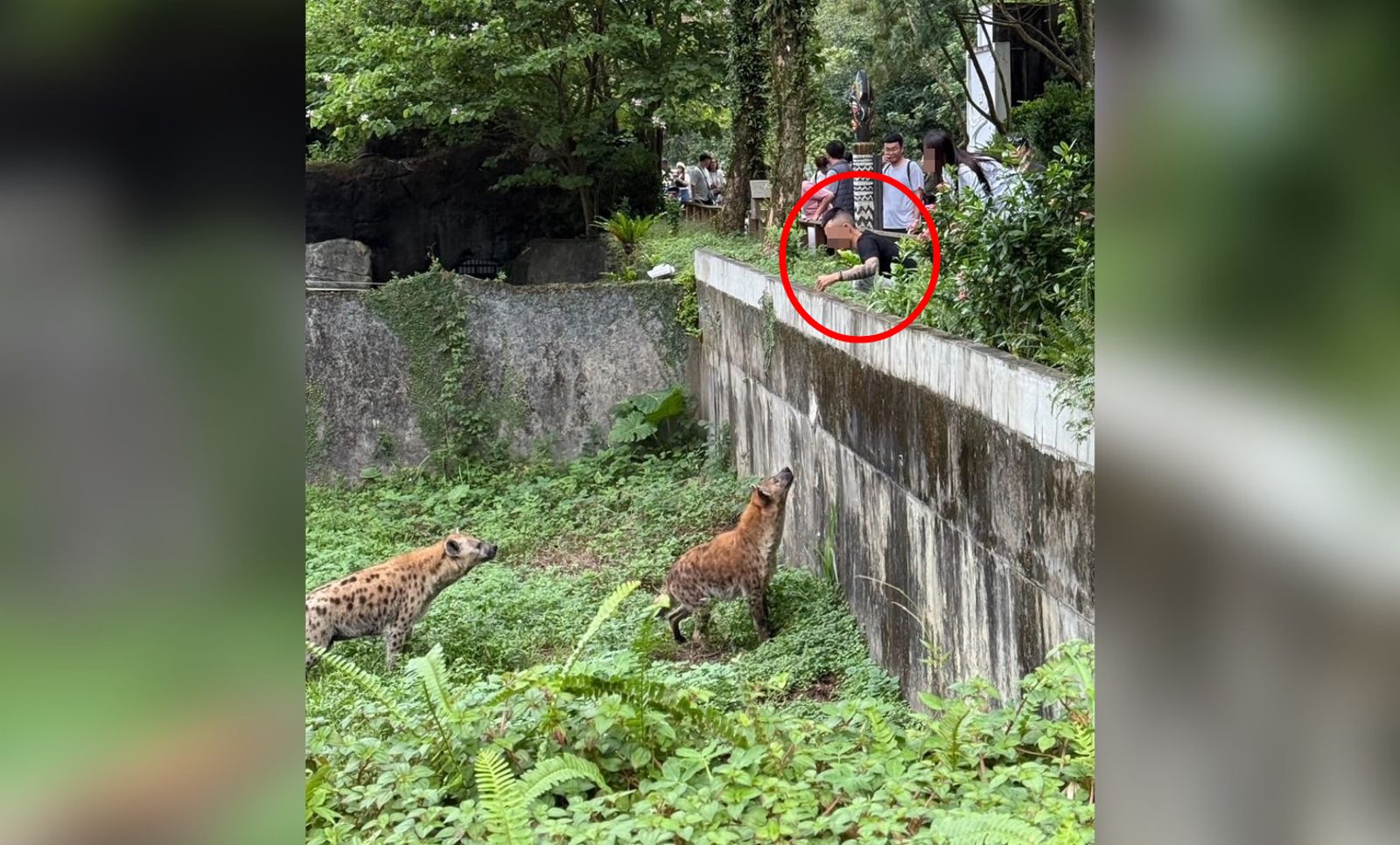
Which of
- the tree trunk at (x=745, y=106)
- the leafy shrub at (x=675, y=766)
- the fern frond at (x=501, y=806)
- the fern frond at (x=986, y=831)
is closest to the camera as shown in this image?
the fern frond at (x=986, y=831)

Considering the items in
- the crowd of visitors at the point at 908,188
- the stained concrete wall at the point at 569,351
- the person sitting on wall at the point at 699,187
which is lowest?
the stained concrete wall at the point at 569,351

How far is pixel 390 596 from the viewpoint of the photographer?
8680 millimetres

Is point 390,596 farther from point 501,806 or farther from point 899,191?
point 501,806

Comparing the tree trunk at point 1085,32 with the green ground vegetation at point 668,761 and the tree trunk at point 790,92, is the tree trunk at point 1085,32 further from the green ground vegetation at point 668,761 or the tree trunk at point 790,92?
the green ground vegetation at point 668,761

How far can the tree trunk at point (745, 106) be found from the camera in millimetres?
15000

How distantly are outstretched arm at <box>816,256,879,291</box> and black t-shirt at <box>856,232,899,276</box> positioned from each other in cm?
4

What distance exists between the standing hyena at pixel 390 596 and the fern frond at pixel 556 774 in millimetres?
5030

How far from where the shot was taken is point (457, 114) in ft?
59.0

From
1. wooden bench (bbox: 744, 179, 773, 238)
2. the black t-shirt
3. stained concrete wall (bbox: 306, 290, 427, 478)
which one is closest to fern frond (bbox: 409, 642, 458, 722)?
the black t-shirt

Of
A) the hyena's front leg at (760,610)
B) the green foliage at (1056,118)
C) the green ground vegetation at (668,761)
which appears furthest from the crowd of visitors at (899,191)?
the green ground vegetation at (668,761)

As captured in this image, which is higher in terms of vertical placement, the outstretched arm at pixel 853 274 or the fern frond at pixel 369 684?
the outstretched arm at pixel 853 274

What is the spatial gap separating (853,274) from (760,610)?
254 cm
